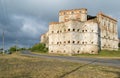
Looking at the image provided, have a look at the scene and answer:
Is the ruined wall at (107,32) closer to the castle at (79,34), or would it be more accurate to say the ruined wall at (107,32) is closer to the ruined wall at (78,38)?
the castle at (79,34)

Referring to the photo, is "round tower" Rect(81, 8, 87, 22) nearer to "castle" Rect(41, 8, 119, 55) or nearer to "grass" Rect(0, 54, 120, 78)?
"castle" Rect(41, 8, 119, 55)

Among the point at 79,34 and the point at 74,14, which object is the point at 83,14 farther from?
the point at 79,34

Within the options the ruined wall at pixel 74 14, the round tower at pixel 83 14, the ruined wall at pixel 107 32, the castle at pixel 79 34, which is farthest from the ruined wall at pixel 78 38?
the ruined wall at pixel 107 32

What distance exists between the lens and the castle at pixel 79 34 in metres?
68.2

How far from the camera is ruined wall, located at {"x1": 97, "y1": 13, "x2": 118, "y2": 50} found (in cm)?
7653

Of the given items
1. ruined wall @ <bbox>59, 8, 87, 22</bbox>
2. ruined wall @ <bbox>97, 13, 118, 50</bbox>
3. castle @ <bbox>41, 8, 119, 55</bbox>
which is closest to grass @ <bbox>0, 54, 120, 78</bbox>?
castle @ <bbox>41, 8, 119, 55</bbox>

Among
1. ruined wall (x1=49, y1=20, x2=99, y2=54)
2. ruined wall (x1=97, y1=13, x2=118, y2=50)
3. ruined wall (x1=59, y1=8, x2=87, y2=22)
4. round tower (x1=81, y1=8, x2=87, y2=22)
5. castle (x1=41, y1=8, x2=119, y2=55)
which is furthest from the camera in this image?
ruined wall (x1=97, y1=13, x2=118, y2=50)

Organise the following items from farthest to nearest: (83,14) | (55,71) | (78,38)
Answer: (83,14), (78,38), (55,71)

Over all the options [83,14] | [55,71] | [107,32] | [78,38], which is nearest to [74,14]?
[83,14]

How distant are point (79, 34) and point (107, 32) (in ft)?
56.9

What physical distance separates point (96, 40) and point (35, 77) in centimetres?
5864

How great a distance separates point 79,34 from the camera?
6950cm

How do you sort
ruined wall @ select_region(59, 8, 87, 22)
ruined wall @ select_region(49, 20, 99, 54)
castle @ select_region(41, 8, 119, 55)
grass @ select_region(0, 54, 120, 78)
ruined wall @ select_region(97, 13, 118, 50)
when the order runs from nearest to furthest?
grass @ select_region(0, 54, 120, 78)
ruined wall @ select_region(49, 20, 99, 54)
castle @ select_region(41, 8, 119, 55)
ruined wall @ select_region(59, 8, 87, 22)
ruined wall @ select_region(97, 13, 118, 50)

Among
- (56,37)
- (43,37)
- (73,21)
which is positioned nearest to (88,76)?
(73,21)
